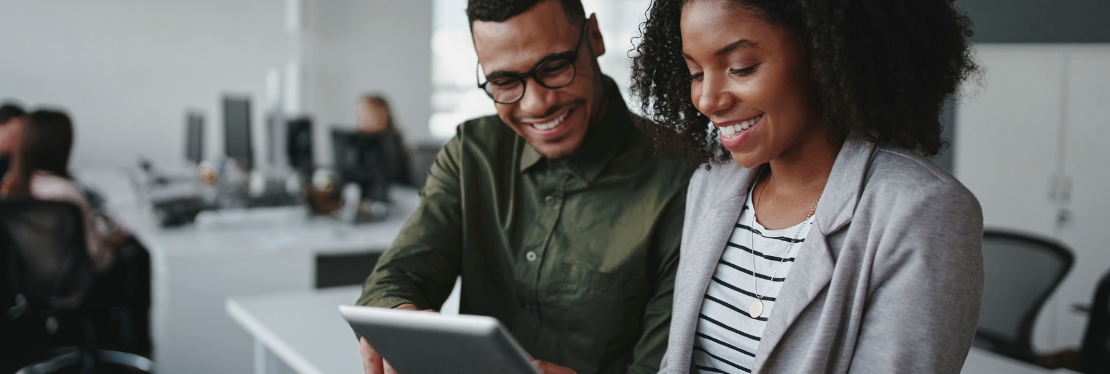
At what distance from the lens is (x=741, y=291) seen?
1.09 m

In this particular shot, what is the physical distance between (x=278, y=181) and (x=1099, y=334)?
3700 millimetres

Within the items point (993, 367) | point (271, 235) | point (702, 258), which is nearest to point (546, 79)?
point (702, 258)

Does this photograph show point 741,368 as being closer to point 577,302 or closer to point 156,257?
point 577,302

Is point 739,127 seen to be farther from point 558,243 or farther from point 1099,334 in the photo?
point 1099,334

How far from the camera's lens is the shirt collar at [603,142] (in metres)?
1.36

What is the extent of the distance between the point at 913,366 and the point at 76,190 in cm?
340

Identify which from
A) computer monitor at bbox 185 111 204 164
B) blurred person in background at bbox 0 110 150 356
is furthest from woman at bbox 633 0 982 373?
computer monitor at bbox 185 111 204 164

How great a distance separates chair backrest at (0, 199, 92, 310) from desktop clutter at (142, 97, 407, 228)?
1.17 feet

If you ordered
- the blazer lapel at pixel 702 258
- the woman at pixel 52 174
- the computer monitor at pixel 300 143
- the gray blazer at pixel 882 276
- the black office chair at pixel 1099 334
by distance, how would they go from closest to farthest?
the gray blazer at pixel 882 276
the blazer lapel at pixel 702 258
the black office chair at pixel 1099 334
the woman at pixel 52 174
the computer monitor at pixel 300 143

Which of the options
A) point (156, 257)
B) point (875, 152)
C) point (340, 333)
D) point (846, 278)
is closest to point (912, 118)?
point (875, 152)

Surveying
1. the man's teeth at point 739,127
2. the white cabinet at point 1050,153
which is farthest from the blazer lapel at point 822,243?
the white cabinet at point 1050,153

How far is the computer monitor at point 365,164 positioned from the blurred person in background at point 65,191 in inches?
39.3

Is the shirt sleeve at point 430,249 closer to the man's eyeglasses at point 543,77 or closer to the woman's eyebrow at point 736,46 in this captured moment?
the man's eyeglasses at point 543,77

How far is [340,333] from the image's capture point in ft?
5.88
